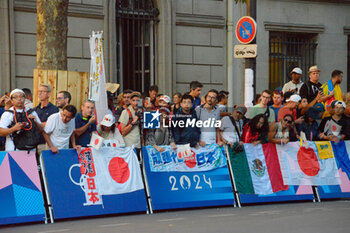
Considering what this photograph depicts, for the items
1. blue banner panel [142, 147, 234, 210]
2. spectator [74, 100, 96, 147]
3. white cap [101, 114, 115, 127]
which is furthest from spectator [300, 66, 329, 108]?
spectator [74, 100, 96, 147]

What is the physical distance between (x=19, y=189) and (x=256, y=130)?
4480mm

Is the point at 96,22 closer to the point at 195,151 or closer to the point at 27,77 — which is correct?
the point at 27,77

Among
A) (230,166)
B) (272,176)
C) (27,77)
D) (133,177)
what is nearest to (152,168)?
(133,177)

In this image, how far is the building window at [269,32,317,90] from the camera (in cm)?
2162

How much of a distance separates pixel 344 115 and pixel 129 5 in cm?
828

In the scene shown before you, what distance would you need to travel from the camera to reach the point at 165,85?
63.2ft

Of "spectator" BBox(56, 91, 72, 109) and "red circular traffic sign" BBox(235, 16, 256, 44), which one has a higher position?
"red circular traffic sign" BBox(235, 16, 256, 44)

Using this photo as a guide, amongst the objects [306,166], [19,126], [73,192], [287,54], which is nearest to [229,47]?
[287,54]

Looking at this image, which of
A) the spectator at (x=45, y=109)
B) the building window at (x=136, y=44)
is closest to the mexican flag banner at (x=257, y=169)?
the spectator at (x=45, y=109)

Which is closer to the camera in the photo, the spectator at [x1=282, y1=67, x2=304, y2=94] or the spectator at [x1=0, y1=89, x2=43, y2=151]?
the spectator at [x1=0, y1=89, x2=43, y2=151]

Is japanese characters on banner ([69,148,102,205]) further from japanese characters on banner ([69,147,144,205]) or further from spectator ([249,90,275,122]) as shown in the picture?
spectator ([249,90,275,122])

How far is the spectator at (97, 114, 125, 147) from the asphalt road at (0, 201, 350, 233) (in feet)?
4.33

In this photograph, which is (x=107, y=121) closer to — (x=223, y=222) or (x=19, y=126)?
(x=19, y=126)

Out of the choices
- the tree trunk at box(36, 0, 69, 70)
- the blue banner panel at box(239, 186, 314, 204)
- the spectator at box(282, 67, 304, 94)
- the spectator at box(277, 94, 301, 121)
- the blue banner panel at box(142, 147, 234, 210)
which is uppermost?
the tree trunk at box(36, 0, 69, 70)
